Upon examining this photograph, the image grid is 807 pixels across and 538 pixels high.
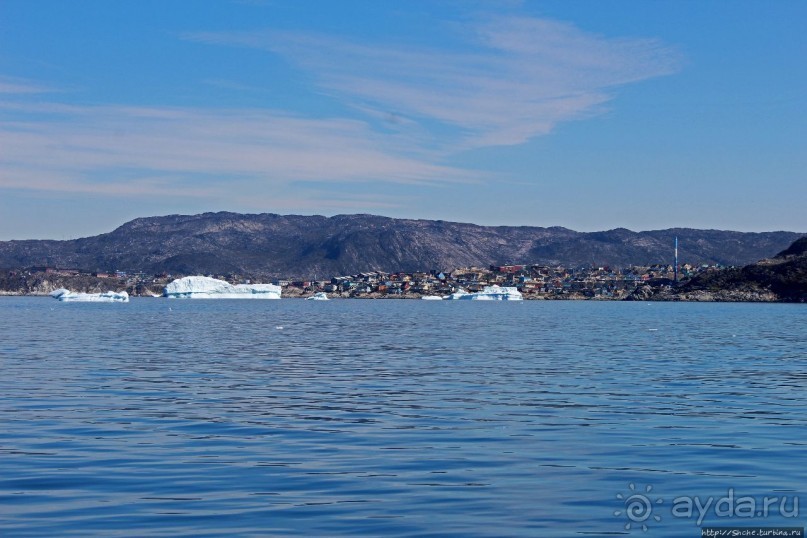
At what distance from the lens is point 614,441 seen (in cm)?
2009

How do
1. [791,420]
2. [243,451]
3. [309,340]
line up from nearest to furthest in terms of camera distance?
[243,451] < [791,420] < [309,340]

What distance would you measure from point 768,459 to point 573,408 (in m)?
7.66

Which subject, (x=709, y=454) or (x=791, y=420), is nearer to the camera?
(x=709, y=454)

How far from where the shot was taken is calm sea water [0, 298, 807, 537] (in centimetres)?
1376

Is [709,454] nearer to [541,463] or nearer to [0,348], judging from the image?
[541,463]

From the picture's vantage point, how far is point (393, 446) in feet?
64.2

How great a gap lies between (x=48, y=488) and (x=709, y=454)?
1181 cm

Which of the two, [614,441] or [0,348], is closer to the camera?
[614,441]

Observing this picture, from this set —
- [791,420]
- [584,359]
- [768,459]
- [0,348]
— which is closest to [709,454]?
[768,459]

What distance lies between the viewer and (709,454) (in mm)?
18609

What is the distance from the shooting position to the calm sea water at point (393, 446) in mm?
13758

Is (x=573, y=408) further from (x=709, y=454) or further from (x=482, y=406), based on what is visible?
(x=709, y=454)

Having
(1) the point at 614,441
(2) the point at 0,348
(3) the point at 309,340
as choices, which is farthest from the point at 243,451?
(3) the point at 309,340

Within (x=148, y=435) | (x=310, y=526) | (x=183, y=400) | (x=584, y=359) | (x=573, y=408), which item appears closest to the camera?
(x=310, y=526)
